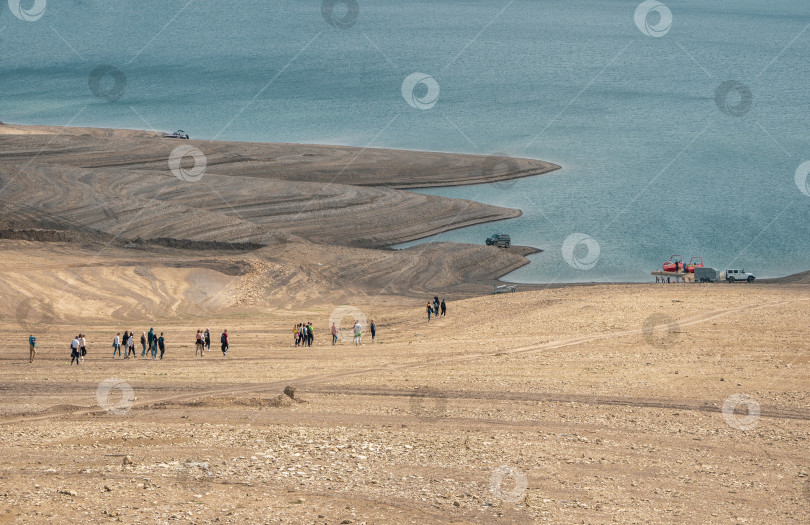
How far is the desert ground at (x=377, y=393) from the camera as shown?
72.5 ft

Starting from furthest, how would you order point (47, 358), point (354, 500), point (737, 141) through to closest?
point (737, 141) → point (47, 358) → point (354, 500)

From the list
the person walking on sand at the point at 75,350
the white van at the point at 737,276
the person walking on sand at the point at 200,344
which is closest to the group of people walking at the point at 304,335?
the person walking on sand at the point at 200,344

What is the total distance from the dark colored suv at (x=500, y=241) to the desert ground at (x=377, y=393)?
289 inches

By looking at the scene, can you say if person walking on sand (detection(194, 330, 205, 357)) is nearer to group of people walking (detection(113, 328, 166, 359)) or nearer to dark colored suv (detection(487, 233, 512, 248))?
group of people walking (detection(113, 328, 166, 359))

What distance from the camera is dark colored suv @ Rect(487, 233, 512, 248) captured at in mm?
→ 83812

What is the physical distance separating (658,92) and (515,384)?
155 m

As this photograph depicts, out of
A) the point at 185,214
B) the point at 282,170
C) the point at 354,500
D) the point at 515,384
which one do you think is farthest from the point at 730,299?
the point at 282,170

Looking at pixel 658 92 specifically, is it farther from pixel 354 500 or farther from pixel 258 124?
pixel 354 500

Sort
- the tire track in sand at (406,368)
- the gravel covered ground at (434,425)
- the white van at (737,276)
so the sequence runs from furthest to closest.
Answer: the white van at (737,276), the tire track in sand at (406,368), the gravel covered ground at (434,425)

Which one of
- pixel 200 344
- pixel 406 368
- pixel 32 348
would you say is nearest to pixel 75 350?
pixel 32 348

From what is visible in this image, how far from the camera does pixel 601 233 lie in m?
90.2

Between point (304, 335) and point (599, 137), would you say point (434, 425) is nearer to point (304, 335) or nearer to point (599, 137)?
point (304, 335)

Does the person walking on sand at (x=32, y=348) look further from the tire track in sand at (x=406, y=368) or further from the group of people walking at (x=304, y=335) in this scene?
the group of people walking at (x=304, y=335)

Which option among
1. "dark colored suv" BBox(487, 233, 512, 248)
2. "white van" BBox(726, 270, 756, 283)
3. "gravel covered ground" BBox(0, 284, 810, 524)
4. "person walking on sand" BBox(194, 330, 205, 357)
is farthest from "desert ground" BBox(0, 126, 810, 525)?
"dark colored suv" BBox(487, 233, 512, 248)
